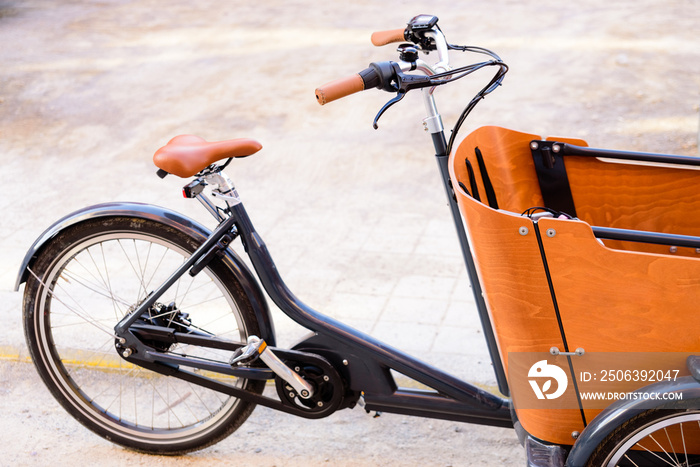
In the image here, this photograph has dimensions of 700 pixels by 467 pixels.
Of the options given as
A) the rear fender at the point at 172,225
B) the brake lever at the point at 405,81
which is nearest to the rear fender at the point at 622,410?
the brake lever at the point at 405,81

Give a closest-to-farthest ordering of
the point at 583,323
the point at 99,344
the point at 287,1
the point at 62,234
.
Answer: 1. the point at 583,323
2. the point at 62,234
3. the point at 99,344
4. the point at 287,1

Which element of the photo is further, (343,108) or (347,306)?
(343,108)

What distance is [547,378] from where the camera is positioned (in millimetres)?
1775

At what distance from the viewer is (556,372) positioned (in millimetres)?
1765

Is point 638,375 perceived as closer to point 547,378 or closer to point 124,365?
point 547,378

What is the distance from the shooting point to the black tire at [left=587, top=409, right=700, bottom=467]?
1680mm

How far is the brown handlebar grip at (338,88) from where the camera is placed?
175cm

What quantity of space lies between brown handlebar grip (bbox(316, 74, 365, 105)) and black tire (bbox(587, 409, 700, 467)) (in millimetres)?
989

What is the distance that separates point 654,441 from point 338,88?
3.69ft

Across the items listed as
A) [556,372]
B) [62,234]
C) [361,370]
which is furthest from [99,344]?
[556,372]

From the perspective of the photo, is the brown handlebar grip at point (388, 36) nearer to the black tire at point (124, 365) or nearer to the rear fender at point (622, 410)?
the black tire at point (124, 365)

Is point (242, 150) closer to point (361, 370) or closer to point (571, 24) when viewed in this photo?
point (361, 370)

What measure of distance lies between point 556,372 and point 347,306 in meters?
1.62

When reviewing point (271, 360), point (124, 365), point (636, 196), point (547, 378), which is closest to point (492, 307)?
point (547, 378)
